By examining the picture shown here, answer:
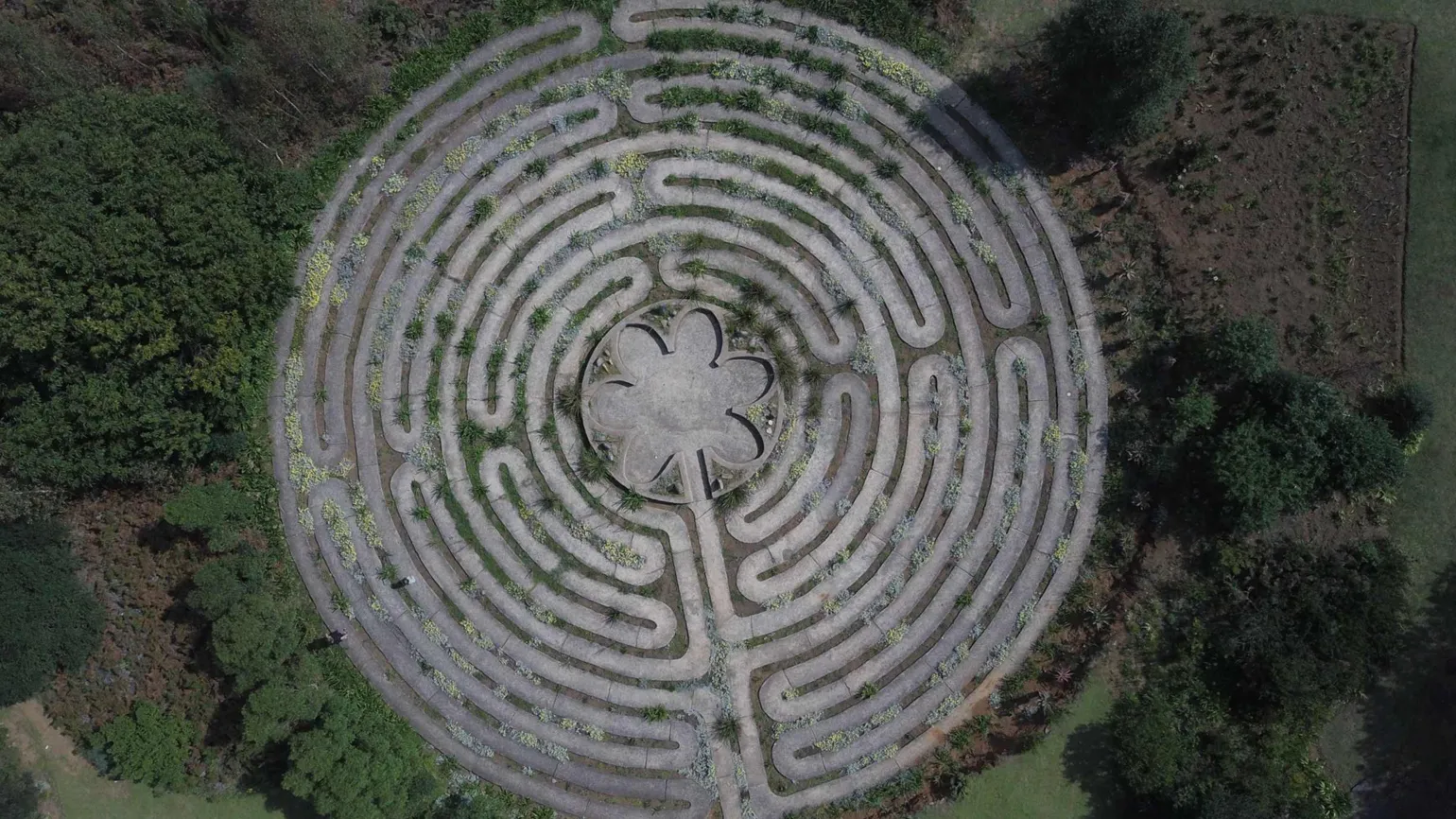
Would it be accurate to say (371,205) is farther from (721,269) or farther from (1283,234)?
(1283,234)

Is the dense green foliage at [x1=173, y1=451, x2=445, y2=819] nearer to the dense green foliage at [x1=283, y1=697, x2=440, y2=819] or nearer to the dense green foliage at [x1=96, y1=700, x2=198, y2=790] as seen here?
the dense green foliage at [x1=283, y1=697, x2=440, y2=819]

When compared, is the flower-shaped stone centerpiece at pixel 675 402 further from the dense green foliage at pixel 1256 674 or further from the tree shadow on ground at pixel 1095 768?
the dense green foliage at pixel 1256 674

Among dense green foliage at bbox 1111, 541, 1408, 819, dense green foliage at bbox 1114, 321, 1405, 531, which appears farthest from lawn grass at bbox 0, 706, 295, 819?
dense green foliage at bbox 1114, 321, 1405, 531

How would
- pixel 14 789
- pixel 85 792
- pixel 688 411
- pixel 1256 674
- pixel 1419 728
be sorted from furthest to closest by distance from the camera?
pixel 688 411 → pixel 85 792 → pixel 1419 728 → pixel 14 789 → pixel 1256 674

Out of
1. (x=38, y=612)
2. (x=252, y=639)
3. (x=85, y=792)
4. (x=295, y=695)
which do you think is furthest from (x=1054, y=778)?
(x=38, y=612)

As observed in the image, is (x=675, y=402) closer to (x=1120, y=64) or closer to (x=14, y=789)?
(x=1120, y=64)

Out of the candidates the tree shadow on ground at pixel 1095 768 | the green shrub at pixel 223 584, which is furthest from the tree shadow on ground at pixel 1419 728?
the green shrub at pixel 223 584
